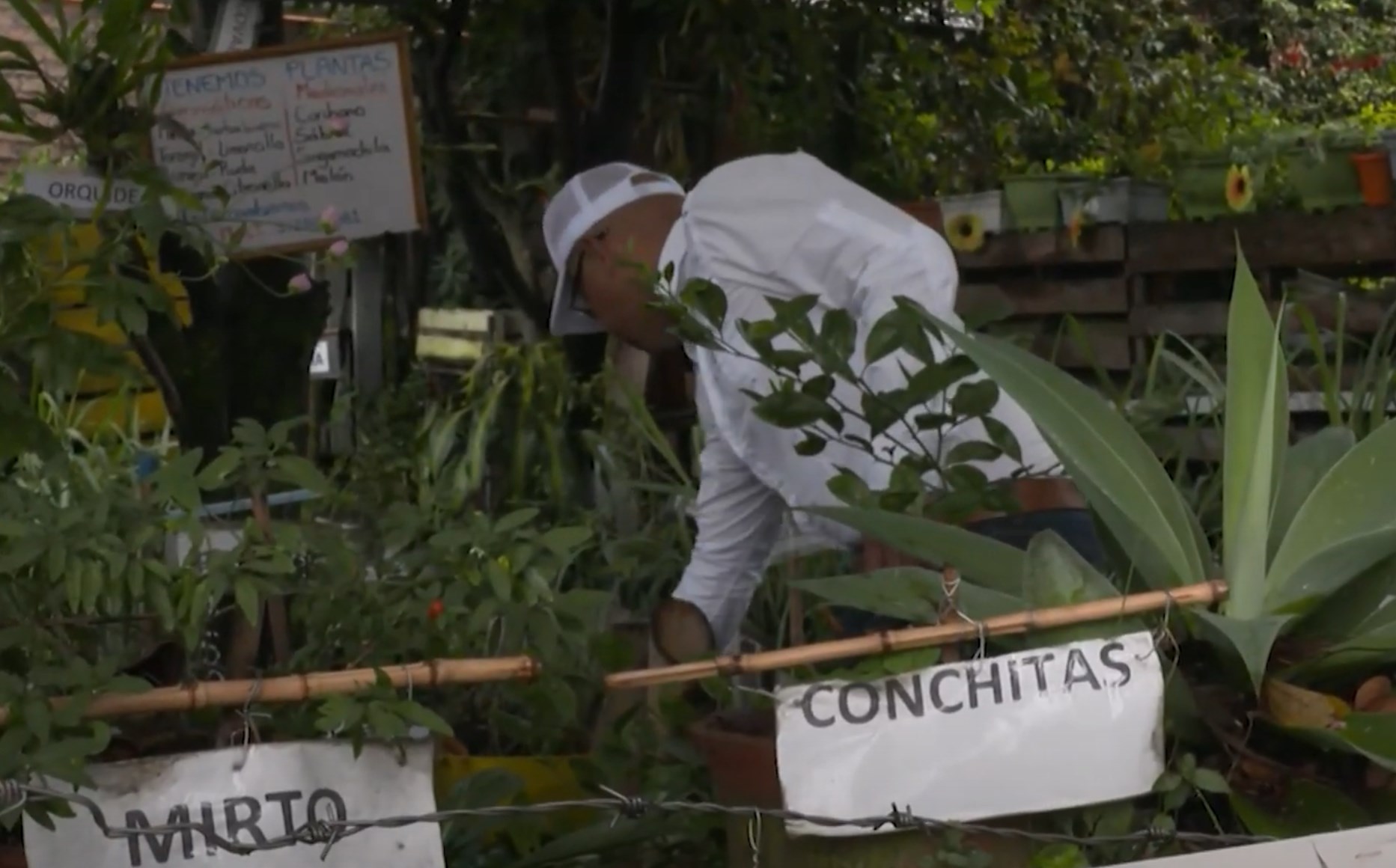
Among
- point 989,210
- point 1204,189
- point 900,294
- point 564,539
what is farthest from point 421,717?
point 989,210

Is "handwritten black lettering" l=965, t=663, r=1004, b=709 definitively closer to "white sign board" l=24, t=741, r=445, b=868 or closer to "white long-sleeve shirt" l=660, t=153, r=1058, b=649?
"white sign board" l=24, t=741, r=445, b=868

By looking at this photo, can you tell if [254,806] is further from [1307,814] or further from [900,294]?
[900,294]

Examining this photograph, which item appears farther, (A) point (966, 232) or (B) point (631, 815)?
(A) point (966, 232)

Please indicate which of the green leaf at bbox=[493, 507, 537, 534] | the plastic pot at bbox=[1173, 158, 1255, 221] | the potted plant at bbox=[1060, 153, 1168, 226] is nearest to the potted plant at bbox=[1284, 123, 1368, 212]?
the plastic pot at bbox=[1173, 158, 1255, 221]

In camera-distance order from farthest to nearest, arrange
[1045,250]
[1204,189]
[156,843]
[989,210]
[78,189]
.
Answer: [989,210]
[1045,250]
[1204,189]
[78,189]
[156,843]

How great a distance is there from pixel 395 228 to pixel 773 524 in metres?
0.60

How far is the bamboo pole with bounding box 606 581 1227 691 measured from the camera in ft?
4.13

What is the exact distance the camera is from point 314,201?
2.22 metres

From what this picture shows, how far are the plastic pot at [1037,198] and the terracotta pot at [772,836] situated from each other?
9.41 feet

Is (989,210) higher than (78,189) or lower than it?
lower

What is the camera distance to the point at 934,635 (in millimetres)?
1259

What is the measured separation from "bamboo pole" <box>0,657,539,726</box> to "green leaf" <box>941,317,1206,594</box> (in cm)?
43

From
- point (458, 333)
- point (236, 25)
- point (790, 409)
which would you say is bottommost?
point (458, 333)

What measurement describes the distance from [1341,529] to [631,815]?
565 millimetres
